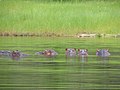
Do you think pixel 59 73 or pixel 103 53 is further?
pixel 103 53

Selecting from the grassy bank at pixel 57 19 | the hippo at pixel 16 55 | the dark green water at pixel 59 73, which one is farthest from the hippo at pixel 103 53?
the grassy bank at pixel 57 19

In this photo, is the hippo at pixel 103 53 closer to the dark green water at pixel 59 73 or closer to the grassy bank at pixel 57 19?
the dark green water at pixel 59 73

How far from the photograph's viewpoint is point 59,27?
45344mm

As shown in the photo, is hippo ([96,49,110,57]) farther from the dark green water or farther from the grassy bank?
the grassy bank

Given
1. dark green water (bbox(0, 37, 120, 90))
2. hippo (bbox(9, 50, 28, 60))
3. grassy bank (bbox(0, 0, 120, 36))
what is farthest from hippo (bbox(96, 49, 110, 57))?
grassy bank (bbox(0, 0, 120, 36))

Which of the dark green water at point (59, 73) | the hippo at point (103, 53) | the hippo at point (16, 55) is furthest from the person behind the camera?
the hippo at point (103, 53)

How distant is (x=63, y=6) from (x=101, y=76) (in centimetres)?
3277

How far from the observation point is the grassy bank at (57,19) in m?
45.5

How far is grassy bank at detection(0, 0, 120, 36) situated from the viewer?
1790 inches

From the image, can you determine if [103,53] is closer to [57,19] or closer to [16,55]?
[16,55]

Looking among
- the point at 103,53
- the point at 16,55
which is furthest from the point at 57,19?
the point at 16,55

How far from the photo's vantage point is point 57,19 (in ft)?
154

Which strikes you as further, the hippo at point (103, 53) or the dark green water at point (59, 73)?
the hippo at point (103, 53)

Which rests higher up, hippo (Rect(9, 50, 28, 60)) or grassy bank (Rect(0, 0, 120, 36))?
grassy bank (Rect(0, 0, 120, 36))
